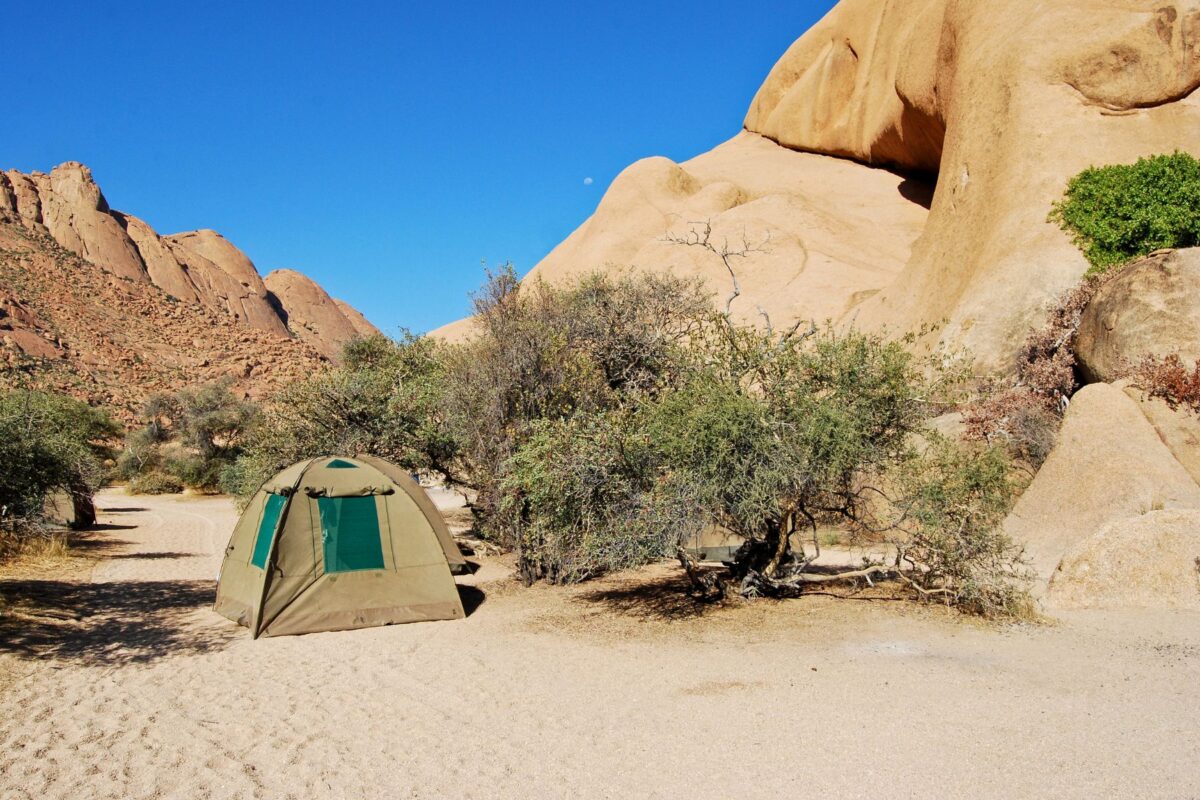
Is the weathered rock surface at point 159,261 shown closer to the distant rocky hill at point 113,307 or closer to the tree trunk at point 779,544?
the distant rocky hill at point 113,307

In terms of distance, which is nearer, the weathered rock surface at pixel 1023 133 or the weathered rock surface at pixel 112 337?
the weathered rock surface at pixel 1023 133

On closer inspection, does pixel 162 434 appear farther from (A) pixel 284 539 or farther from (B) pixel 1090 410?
(B) pixel 1090 410

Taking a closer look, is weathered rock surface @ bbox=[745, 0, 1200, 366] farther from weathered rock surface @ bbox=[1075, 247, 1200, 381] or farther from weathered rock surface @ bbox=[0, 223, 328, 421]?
weathered rock surface @ bbox=[0, 223, 328, 421]

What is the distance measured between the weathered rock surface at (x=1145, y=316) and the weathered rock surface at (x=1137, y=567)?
7264 mm

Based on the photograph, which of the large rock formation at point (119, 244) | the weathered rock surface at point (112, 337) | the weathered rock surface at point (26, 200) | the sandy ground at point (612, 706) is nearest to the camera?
the sandy ground at point (612, 706)

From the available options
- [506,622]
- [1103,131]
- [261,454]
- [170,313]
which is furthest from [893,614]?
[170,313]

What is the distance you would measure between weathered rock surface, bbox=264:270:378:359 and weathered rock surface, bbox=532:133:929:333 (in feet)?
243

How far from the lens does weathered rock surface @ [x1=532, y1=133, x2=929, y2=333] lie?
3525 centimetres

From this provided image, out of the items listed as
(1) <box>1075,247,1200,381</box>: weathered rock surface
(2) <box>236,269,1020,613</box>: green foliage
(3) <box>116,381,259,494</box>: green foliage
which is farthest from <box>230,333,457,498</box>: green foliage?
(3) <box>116,381,259,494</box>: green foliage

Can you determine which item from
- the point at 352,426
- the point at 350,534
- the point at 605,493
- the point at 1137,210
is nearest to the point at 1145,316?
the point at 1137,210

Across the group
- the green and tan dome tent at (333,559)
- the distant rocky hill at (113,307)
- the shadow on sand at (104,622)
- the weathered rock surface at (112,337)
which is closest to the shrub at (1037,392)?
the green and tan dome tent at (333,559)

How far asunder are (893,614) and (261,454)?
12.5 metres

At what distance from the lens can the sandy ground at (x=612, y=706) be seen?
197 inches

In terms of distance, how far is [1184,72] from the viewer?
924 inches
